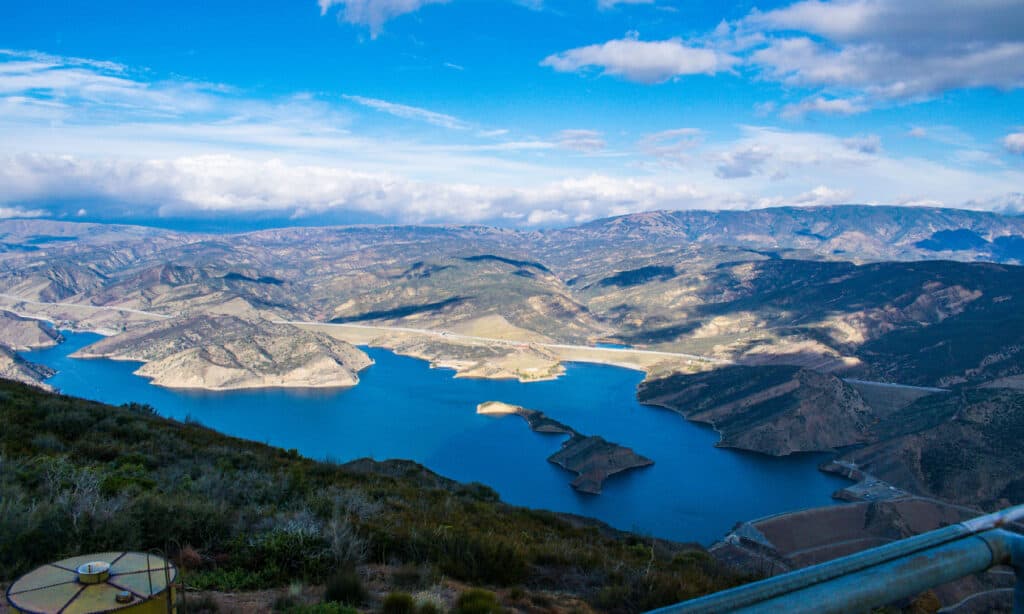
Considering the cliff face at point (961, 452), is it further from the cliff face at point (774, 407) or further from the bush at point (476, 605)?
the bush at point (476, 605)

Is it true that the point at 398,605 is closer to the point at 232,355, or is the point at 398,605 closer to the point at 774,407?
the point at 774,407

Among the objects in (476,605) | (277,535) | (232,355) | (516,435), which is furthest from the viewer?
(232,355)

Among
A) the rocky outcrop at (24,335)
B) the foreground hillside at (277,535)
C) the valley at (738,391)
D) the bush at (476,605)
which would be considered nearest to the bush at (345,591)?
the foreground hillside at (277,535)

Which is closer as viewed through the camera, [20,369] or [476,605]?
[476,605]

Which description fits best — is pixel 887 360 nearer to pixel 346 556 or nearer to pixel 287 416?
pixel 287 416

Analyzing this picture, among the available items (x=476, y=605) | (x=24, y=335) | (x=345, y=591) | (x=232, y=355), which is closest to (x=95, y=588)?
(x=345, y=591)

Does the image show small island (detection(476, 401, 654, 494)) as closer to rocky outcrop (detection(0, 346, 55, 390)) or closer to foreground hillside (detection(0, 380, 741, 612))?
foreground hillside (detection(0, 380, 741, 612))

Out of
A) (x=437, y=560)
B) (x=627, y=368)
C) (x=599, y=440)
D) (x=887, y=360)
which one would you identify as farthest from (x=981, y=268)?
(x=437, y=560)
